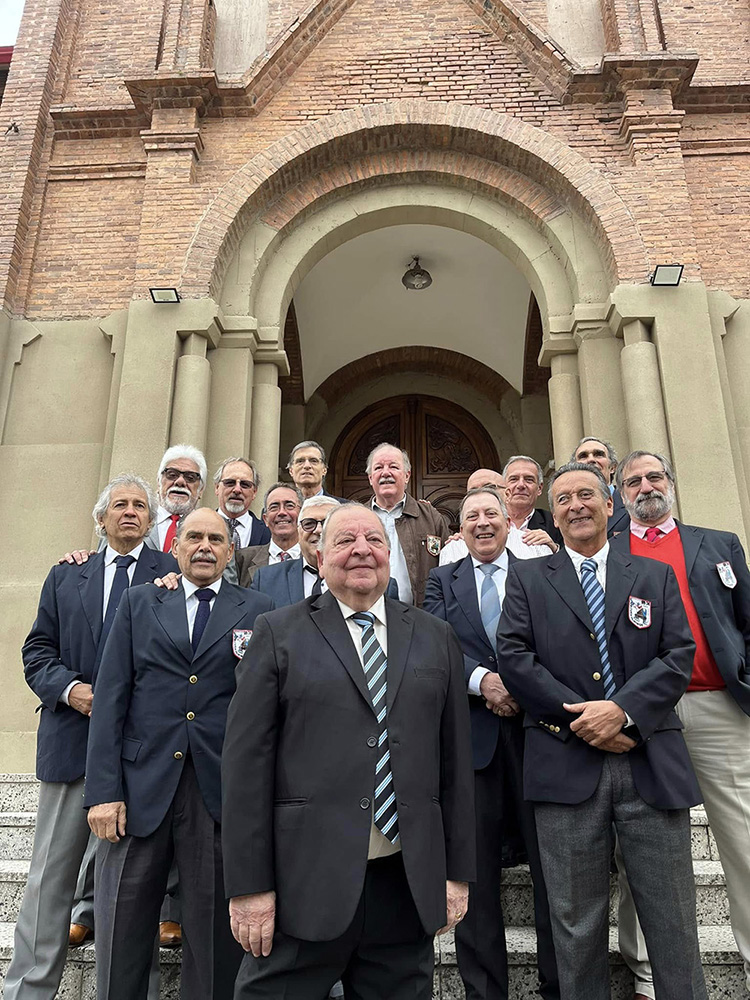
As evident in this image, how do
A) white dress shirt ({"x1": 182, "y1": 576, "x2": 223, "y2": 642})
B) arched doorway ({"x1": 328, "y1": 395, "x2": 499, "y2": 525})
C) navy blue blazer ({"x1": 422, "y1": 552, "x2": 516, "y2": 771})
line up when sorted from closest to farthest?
white dress shirt ({"x1": 182, "y1": 576, "x2": 223, "y2": 642}) → navy blue blazer ({"x1": 422, "y1": 552, "x2": 516, "y2": 771}) → arched doorway ({"x1": 328, "y1": 395, "x2": 499, "y2": 525})

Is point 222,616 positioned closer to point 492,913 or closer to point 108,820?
point 108,820

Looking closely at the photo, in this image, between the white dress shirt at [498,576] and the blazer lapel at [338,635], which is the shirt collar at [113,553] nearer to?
the blazer lapel at [338,635]

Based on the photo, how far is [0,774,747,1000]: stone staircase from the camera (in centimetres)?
323

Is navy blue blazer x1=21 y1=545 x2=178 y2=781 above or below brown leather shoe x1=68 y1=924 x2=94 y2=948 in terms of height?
above

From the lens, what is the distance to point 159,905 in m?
2.84

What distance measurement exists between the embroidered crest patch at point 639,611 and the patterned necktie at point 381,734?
1083 millimetres

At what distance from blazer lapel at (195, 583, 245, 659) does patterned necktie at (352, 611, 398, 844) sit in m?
0.80

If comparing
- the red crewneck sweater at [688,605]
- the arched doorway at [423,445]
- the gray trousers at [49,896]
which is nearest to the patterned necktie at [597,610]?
the red crewneck sweater at [688,605]

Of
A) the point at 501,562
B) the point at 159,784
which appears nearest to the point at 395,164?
the point at 501,562

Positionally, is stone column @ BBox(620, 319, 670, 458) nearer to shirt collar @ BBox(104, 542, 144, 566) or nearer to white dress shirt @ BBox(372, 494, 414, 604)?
white dress shirt @ BBox(372, 494, 414, 604)

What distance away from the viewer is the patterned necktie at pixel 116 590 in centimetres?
348

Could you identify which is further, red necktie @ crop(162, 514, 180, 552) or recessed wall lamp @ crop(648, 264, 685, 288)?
recessed wall lamp @ crop(648, 264, 685, 288)

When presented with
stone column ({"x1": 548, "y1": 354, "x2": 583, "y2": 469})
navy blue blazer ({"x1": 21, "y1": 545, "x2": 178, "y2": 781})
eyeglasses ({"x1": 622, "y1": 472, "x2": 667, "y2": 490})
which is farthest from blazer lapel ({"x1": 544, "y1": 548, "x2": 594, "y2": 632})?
stone column ({"x1": 548, "y1": 354, "x2": 583, "y2": 469})

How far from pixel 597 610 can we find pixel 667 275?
526 cm
